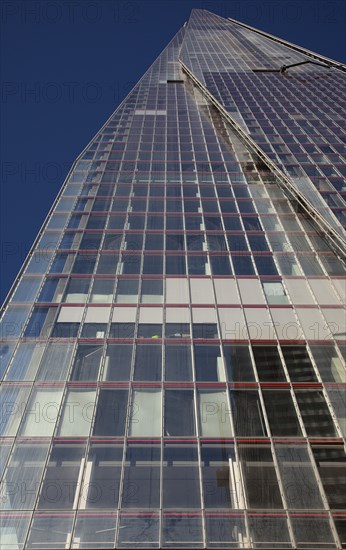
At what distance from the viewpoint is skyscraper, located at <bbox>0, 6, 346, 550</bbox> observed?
15.7 m

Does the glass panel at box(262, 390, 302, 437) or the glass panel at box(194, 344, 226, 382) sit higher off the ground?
the glass panel at box(194, 344, 226, 382)

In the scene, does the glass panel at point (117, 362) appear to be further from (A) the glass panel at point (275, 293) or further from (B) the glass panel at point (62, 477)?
(A) the glass panel at point (275, 293)

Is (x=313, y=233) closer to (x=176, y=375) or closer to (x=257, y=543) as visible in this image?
(x=176, y=375)

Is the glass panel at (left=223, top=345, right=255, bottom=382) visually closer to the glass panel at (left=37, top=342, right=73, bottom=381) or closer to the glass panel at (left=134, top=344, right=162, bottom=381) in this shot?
the glass panel at (left=134, top=344, right=162, bottom=381)

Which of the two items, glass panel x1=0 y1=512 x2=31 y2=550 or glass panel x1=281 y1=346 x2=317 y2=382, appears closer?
glass panel x1=0 y1=512 x2=31 y2=550

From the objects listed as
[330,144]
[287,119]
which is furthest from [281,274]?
[287,119]

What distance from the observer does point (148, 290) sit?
2642 centimetres

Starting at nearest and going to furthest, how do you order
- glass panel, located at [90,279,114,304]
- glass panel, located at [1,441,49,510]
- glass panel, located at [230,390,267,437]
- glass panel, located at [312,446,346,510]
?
glass panel, located at [1,441,49,510]
glass panel, located at [312,446,346,510]
glass panel, located at [230,390,267,437]
glass panel, located at [90,279,114,304]

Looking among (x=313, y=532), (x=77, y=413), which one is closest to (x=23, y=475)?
(x=77, y=413)

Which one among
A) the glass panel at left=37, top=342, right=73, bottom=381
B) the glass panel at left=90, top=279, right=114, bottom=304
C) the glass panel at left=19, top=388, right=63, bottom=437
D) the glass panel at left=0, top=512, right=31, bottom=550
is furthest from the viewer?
the glass panel at left=90, top=279, right=114, bottom=304

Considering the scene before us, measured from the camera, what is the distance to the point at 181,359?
21797 mm

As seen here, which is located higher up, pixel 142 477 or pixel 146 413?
pixel 146 413

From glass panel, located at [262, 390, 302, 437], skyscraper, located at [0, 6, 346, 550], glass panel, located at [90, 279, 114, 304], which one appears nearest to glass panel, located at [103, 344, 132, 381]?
skyscraper, located at [0, 6, 346, 550]

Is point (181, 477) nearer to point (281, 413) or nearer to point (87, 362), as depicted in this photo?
point (281, 413)
